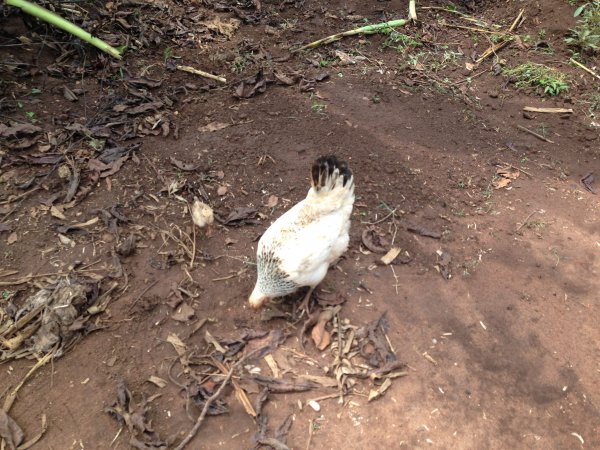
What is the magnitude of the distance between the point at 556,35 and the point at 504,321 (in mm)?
5219

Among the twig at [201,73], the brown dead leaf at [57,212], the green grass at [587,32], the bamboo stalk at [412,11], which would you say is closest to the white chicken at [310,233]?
the brown dead leaf at [57,212]

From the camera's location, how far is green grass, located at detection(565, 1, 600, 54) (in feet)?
19.9

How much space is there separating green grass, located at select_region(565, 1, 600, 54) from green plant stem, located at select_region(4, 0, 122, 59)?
6.50m

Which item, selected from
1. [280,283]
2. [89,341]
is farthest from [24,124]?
[280,283]

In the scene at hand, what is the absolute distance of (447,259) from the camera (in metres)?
3.88

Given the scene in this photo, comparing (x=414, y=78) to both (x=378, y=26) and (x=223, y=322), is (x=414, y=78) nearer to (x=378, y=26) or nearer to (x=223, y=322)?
(x=378, y=26)

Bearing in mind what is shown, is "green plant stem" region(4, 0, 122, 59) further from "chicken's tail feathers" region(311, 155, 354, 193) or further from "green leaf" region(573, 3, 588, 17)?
"green leaf" region(573, 3, 588, 17)

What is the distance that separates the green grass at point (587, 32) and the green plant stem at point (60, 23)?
6.50 meters

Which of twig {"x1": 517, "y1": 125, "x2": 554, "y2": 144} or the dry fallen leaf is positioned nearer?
the dry fallen leaf

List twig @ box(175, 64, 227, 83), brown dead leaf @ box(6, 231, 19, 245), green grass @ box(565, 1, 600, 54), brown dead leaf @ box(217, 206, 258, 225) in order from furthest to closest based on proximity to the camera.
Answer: green grass @ box(565, 1, 600, 54)
twig @ box(175, 64, 227, 83)
brown dead leaf @ box(217, 206, 258, 225)
brown dead leaf @ box(6, 231, 19, 245)

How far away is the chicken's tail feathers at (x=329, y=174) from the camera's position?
2.93 metres

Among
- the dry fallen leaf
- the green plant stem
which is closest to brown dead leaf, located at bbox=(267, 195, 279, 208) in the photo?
the dry fallen leaf

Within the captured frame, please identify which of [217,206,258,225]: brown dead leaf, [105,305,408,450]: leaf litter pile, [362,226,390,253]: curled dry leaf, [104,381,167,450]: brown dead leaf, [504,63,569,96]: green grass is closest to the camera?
[104,381,167,450]: brown dead leaf

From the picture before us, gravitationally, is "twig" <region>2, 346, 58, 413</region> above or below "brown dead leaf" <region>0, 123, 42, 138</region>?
below
